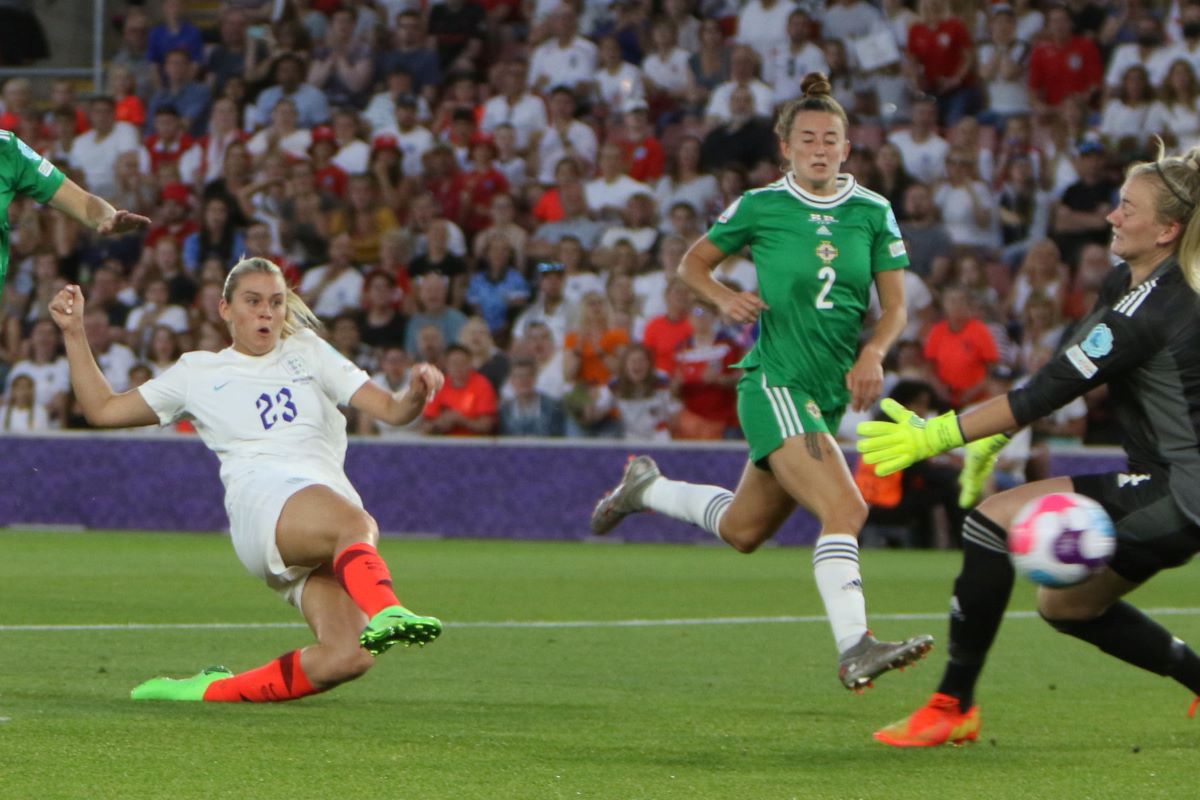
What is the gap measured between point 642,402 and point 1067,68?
196 inches

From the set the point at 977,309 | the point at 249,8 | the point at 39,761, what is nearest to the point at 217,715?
the point at 39,761

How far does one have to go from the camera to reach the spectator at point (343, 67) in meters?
19.4

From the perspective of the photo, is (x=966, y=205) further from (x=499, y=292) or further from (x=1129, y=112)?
(x=499, y=292)

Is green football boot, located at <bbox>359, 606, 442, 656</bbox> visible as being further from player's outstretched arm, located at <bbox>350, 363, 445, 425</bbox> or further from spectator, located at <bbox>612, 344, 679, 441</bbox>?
spectator, located at <bbox>612, 344, 679, 441</bbox>

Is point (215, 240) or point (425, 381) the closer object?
point (425, 381)

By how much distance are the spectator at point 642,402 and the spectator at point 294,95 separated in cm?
510

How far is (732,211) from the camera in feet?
24.2

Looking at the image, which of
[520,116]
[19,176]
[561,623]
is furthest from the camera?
[520,116]

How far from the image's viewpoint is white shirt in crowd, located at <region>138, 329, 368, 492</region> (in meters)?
6.74

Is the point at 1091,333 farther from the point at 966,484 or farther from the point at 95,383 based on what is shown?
the point at 95,383

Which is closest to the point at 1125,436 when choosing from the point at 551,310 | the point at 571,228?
the point at 551,310

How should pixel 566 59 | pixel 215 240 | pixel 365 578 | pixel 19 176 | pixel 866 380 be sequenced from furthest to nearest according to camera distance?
pixel 566 59, pixel 215 240, pixel 19 176, pixel 866 380, pixel 365 578

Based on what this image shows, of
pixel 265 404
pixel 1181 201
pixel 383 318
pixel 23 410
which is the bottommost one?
pixel 23 410

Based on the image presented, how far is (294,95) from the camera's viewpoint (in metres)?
19.2
